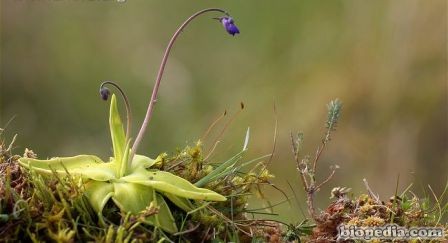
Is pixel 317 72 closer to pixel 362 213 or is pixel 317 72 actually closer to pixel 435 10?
pixel 435 10

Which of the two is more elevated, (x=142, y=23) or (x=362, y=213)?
(x=142, y=23)

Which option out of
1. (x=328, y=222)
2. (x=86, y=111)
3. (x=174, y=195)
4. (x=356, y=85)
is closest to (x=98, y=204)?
(x=174, y=195)

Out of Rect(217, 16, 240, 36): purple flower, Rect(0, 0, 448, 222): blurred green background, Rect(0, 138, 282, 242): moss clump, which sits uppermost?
Rect(0, 0, 448, 222): blurred green background

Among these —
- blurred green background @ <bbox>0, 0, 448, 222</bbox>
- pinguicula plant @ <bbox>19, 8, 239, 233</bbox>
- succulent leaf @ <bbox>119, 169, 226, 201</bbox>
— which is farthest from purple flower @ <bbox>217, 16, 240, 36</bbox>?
blurred green background @ <bbox>0, 0, 448, 222</bbox>

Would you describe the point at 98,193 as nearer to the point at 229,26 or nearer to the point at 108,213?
the point at 108,213

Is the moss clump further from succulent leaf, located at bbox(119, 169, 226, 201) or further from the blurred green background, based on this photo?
the blurred green background

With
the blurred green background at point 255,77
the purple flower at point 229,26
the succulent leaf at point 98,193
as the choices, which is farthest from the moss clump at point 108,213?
the blurred green background at point 255,77

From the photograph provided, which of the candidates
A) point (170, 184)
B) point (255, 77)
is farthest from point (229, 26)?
point (255, 77)
